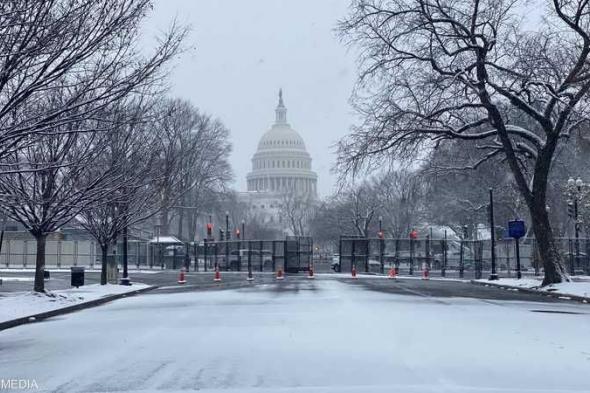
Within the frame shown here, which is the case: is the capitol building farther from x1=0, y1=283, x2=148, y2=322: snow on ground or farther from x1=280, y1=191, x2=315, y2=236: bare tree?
x1=0, y1=283, x2=148, y2=322: snow on ground

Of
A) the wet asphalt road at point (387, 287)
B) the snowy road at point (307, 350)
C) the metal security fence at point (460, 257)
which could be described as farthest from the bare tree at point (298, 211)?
the snowy road at point (307, 350)

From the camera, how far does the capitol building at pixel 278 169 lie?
481 ft

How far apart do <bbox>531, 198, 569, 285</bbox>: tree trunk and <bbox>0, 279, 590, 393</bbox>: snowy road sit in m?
9.79

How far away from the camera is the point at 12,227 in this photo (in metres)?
73.6

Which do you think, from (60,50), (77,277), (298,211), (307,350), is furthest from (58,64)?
(298,211)

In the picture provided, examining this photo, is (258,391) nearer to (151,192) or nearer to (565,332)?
(565,332)

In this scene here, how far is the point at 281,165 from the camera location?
500 feet

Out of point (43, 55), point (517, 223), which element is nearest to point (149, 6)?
point (43, 55)

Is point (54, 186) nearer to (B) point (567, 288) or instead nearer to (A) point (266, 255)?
(B) point (567, 288)

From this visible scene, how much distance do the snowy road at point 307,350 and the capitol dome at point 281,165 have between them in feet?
427

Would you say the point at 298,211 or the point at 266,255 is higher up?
the point at 298,211

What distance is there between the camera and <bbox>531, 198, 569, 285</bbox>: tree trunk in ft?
97.8

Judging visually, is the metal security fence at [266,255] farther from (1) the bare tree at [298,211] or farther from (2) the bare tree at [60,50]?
(1) the bare tree at [298,211]

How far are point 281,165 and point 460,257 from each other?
105 metres
